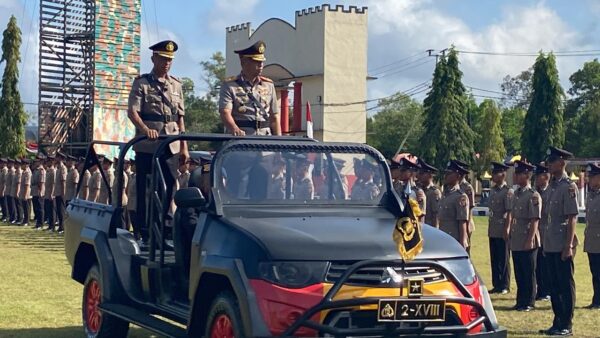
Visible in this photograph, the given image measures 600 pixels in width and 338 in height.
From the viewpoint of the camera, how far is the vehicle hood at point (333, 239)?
5.80m

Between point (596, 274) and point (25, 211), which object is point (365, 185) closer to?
point (596, 274)

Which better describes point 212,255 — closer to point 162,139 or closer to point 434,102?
point 162,139

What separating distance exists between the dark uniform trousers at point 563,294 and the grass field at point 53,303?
0.92 ft

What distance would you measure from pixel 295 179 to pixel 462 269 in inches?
59.6

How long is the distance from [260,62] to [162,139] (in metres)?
1.30

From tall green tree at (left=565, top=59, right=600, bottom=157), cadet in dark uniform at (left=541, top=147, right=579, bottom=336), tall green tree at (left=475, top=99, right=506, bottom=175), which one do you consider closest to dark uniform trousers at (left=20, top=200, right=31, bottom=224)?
cadet in dark uniform at (left=541, top=147, right=579, bottom=336)

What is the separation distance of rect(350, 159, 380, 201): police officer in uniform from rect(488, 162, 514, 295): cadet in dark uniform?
21.0 ft

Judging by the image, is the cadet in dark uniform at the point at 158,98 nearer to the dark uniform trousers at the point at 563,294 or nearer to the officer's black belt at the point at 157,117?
the officer's black belt at the point at 157,117

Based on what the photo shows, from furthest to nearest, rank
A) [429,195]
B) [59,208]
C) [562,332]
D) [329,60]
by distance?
[329,60]
[59,208]
[429,195]
[562,332]

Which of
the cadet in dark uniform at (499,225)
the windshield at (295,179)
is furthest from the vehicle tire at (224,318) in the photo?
the cadet in dark uniform at (499,225)

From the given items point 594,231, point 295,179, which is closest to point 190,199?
point 295,179

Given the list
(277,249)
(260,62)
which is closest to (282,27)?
(260,62)

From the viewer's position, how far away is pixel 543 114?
45.3 m

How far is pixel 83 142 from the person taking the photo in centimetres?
4469
